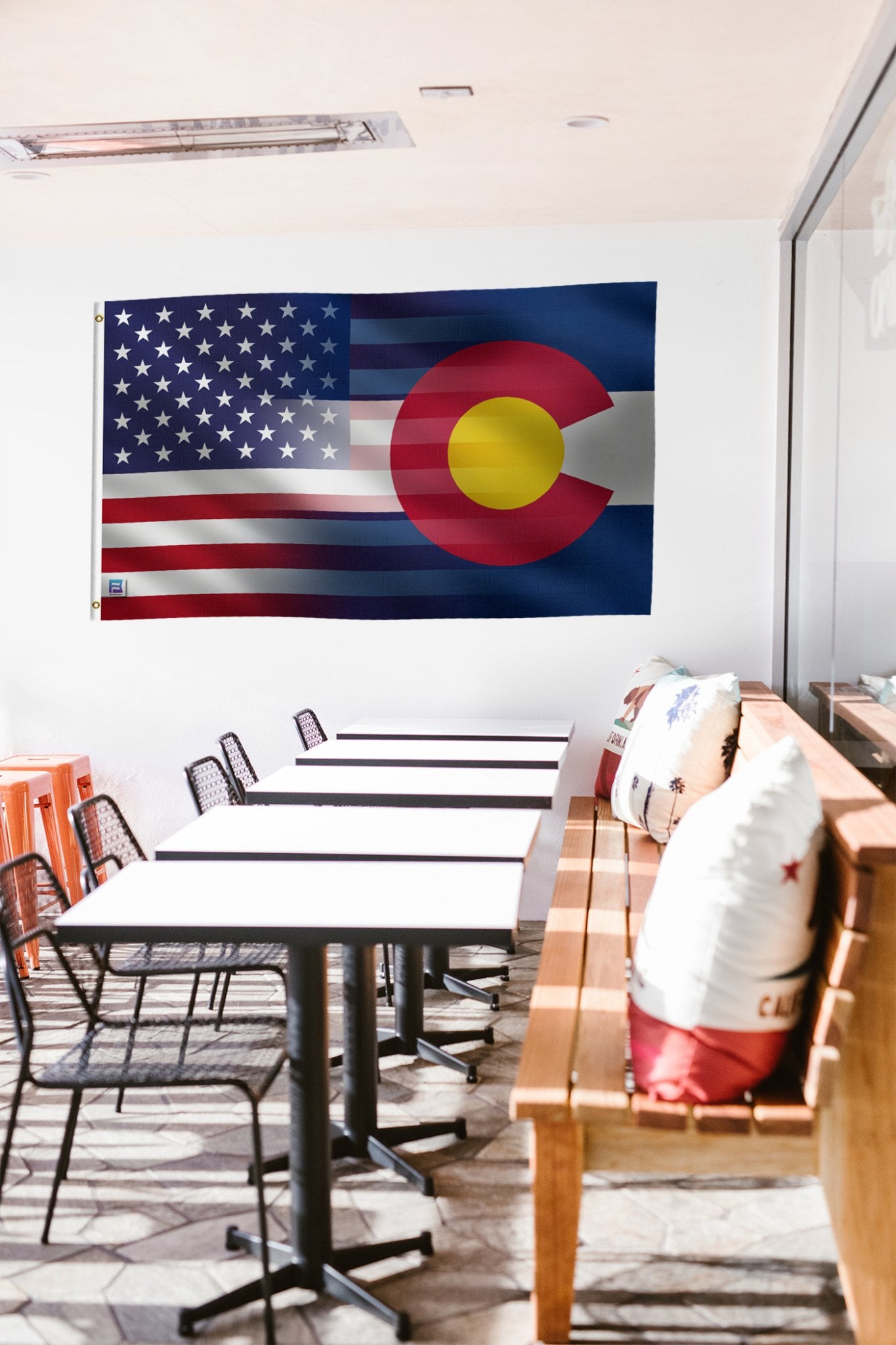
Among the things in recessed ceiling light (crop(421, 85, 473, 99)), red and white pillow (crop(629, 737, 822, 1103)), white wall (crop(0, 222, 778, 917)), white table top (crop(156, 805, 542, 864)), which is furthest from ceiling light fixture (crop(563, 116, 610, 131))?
red and white pillow (crop(629, 737, 822, 1103))

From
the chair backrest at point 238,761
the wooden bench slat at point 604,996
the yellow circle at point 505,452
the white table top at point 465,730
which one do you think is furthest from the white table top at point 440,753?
the yellow circle at point 505,452

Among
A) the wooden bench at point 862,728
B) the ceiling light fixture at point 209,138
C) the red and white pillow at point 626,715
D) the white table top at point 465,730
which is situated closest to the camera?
the wooden bench at point 862,728

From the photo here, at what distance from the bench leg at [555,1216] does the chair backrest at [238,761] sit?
2.28 metres

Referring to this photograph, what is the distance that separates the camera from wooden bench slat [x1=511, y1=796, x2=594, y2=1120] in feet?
7.50

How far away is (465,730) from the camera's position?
5.00 metres

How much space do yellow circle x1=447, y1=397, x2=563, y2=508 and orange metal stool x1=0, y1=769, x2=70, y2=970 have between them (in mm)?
2260

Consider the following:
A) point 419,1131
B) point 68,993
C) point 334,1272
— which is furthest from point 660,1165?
point 68,993

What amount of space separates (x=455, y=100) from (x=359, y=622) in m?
2.38

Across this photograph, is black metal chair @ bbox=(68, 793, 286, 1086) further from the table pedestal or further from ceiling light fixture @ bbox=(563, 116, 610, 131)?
ceiling light fixture @ bbox=(563, 116, 610, 131)

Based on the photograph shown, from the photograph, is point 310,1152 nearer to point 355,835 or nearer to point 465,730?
point 355,835

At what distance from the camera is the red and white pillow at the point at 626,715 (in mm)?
5004

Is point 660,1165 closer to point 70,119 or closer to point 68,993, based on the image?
point 68,993

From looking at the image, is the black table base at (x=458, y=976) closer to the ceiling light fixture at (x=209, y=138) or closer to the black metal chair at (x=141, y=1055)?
the black metal chair at (x=141, y=1055)

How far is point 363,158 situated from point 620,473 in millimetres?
1740
